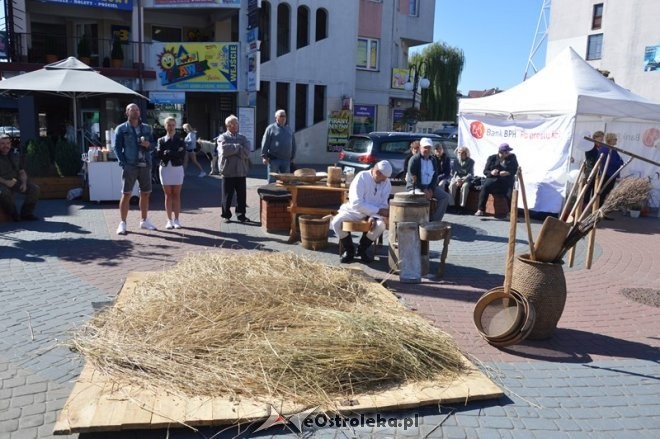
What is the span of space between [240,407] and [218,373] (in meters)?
0.37

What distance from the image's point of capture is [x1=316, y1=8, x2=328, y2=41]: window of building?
25531 mm

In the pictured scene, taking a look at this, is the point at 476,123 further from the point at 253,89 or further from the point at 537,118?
the point at 253,89

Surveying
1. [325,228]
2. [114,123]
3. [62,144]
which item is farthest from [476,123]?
[114,123]

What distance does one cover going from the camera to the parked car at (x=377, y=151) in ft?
45.7

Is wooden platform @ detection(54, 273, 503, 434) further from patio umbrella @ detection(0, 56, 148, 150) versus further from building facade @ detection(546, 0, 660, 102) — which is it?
building facade @ detection(546, 0, 660, 102)

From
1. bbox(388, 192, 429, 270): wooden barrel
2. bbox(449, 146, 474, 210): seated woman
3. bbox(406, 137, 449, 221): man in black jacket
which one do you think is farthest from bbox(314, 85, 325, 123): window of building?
bbox(388, 192, 429, 270): wooden barrel

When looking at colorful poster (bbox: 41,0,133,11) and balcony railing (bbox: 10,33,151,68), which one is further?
colorful poster (bbox: 41,0,133,11)

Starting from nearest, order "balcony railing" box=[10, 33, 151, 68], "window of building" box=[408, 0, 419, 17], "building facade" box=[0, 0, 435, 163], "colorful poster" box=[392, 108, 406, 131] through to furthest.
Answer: "balcony railing" box=[10, 33, 151, 68] → "building facade" box=[0, 0, 435, 163] → "colorful poster" box=[392, 108, 406, 131] → "window of building" box=[408, 0, 419, 17]

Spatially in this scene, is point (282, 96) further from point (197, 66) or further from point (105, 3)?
point (105, 3)

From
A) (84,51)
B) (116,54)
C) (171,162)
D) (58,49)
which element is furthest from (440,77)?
(171,162)

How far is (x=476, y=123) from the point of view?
1380 centimetres

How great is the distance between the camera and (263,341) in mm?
4207

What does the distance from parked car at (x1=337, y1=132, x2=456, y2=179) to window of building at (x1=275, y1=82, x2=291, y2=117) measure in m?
11.0

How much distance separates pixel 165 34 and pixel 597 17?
30.9 meters
